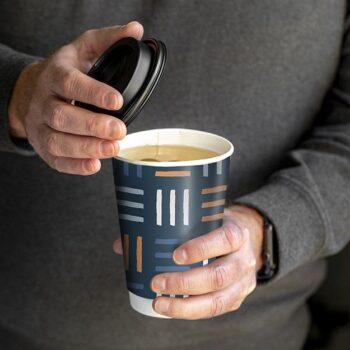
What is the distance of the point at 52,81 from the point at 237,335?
548 millimetres

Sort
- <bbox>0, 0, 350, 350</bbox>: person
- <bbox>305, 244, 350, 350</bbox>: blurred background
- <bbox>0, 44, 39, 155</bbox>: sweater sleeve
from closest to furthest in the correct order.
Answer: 1. <bbox>0, 44, 39, 155</bbox>: sweater sleeve
2. <bbox>0, 0, 350, 350</bbox>: person
3. <bbox>305, 244, 350, 350</bbox>: blurred background

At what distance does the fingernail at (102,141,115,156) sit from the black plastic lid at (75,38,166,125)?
28 mm

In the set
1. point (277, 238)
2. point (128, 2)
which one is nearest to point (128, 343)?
point (277, 238)

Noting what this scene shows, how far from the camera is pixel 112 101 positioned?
638 mm

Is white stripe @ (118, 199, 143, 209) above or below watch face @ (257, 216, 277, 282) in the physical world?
above

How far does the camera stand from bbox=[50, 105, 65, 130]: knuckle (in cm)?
69

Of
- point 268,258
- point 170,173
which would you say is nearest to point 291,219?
point 268,258

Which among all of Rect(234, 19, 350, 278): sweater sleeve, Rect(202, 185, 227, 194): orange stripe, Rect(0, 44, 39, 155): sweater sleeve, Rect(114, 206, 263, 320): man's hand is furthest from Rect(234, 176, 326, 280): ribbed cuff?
Rect(0, 44, 39, 155): sweater sleeve

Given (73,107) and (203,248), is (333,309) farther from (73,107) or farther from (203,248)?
(73,107)

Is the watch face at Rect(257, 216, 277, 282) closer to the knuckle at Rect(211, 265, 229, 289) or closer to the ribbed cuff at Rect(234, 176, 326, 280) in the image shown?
the ribbed cuff at Rect(234, 176, 326, 280)

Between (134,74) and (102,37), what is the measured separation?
0.12m

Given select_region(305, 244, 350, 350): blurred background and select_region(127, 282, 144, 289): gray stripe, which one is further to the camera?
select_region(305, 244, 350, 350): blurred background

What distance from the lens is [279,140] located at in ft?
3.43

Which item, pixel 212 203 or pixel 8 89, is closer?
pixel 212 203
